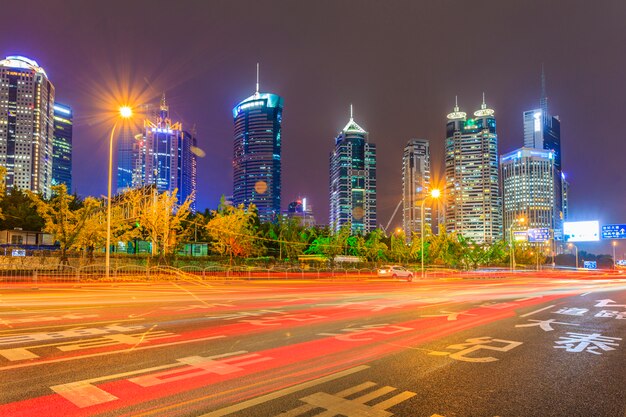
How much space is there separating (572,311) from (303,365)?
41.8 ft

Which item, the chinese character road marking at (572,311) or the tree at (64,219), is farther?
the tree at (64,219)

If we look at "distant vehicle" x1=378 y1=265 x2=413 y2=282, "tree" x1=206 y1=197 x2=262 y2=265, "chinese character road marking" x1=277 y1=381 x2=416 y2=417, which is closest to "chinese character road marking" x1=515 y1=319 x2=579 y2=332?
"chinese character road marking" x1=277 y1=381 x2=416 y2=417

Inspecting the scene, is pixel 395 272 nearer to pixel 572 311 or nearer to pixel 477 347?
pixel 572 311

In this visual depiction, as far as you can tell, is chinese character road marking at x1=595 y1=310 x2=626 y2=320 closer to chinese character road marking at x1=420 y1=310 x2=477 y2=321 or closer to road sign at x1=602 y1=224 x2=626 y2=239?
chinese character road marking at x1=420 y1=310 x2=477 y2=321

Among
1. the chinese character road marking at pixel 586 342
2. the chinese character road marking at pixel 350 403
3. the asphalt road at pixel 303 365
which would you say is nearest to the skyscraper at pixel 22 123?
the asphalt road at pixel 303 365

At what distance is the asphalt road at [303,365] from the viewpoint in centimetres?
526

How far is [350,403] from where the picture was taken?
5293 millimetres

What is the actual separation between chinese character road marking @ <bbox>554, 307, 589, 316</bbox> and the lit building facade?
16607 centimetres

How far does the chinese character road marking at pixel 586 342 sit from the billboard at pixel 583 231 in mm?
49641

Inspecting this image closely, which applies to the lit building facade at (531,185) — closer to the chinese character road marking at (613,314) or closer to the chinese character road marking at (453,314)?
the chinese character road marking at (613,314)

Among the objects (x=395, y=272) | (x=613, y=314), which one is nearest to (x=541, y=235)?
(x=395, y=272)

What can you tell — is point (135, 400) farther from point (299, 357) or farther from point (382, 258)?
point (382, 258)

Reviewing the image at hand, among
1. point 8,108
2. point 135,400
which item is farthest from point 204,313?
point 8,108

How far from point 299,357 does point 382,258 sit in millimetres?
78435
